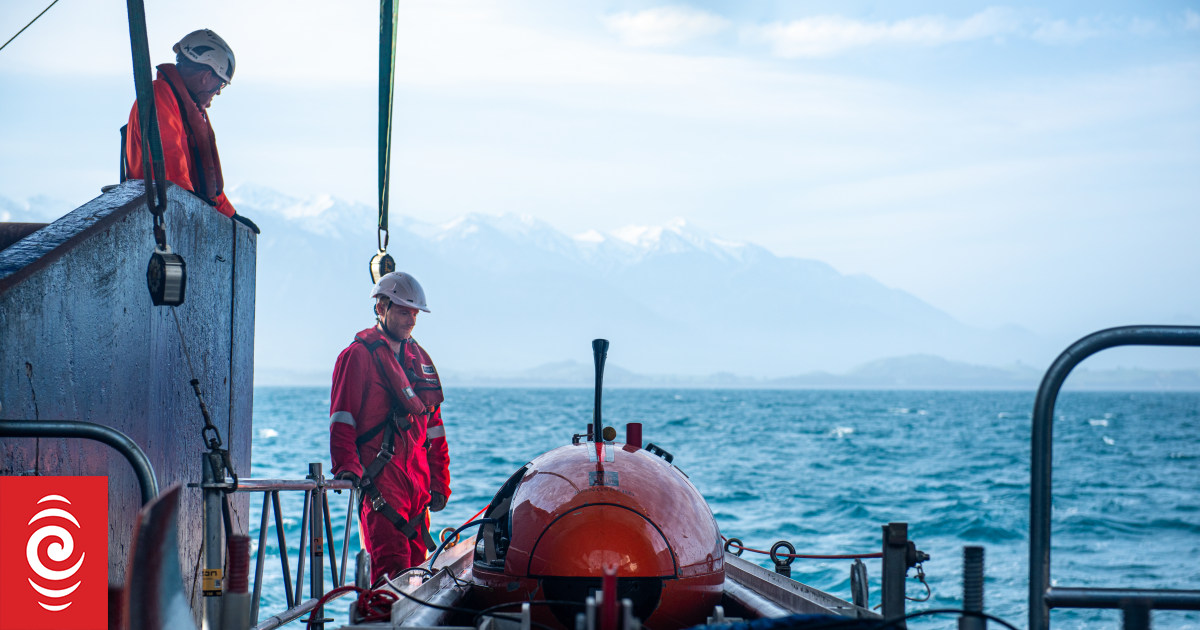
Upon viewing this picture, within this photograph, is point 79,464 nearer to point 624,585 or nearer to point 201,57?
point 624,585

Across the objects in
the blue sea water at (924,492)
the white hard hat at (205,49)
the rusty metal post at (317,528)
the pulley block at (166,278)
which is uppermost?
the white hard hat at (205,49)

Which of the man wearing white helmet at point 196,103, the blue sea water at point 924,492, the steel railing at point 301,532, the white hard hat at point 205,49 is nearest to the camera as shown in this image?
the steel railing at point 301,532

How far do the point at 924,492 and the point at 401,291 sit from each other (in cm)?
2142

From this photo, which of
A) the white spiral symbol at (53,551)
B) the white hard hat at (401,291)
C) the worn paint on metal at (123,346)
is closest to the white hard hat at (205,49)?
the worn paint on metal at (123,346)

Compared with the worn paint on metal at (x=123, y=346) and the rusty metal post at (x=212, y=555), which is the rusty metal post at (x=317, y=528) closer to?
the worn paint on metal at (x=123, y=346)

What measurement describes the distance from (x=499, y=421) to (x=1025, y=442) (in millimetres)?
25377

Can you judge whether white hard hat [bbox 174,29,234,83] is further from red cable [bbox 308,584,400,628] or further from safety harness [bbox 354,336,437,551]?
red cable [bbox 308,584,400,628]

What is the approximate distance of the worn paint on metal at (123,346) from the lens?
289 cm

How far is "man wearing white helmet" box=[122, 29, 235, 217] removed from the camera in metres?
A: 4.41

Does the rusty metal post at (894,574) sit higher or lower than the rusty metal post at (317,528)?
higher

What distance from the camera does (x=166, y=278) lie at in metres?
3.17

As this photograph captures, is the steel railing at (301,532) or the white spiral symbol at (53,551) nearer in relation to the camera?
the white spiral symbol at (53,551)

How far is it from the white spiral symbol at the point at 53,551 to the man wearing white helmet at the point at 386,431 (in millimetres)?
2066

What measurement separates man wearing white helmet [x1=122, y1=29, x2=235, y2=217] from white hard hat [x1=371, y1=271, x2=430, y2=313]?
40.4 inches
